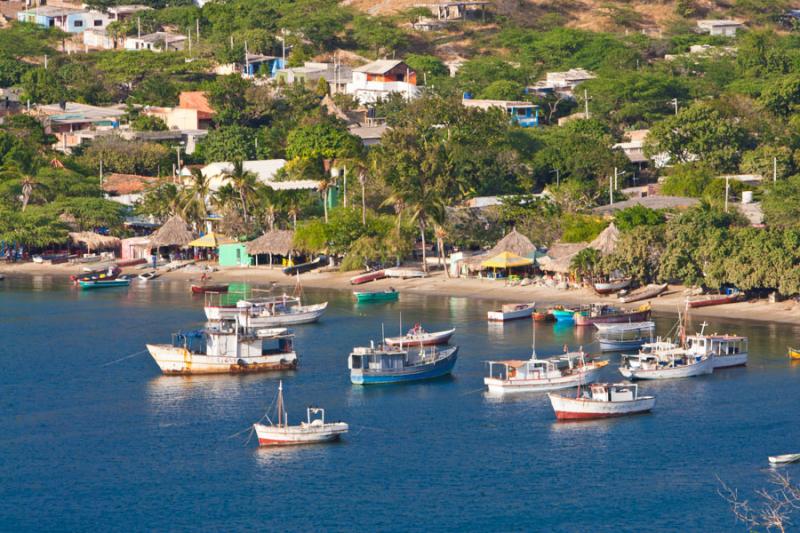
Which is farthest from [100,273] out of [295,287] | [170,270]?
[295,287]

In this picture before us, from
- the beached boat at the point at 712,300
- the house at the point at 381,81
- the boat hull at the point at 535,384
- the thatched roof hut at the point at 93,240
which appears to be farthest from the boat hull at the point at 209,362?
the house at the point at 381,81

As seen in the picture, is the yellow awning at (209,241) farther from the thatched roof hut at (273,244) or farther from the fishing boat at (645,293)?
the fishing boat at (645,293)

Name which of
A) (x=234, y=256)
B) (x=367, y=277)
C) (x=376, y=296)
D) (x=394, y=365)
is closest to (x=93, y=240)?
(x=234, y=256)

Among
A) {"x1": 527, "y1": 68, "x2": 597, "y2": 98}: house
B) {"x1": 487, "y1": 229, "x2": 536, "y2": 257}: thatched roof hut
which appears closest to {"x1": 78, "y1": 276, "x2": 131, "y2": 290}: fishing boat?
{"x1": 487, "y1": 229, "x2": 536, "y2": 257}: thatched roof hut

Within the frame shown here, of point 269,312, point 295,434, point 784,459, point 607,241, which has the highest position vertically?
point 607,241

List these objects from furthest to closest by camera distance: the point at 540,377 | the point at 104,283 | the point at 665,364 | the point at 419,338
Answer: the point at 104,283, the point at 419,338, the point at 665,364, the point at 540,377

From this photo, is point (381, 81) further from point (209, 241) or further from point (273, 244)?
point (273, 244)
